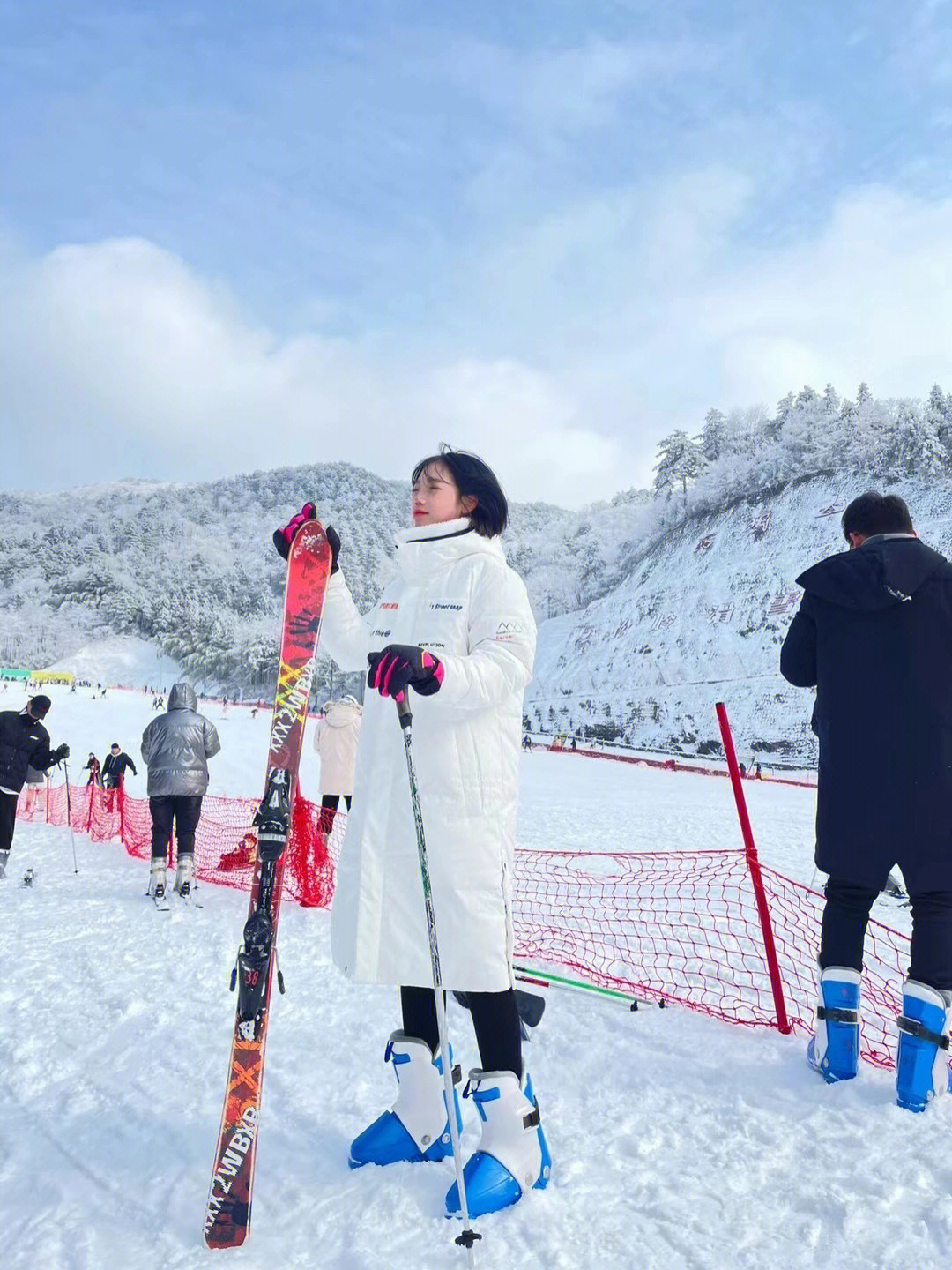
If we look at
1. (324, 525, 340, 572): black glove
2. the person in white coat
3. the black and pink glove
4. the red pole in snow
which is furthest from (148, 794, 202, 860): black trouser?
the black and pink glove

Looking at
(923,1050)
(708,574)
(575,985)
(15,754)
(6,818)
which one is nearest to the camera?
(923,1050)

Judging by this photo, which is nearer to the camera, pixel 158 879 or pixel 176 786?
pixel 158 879

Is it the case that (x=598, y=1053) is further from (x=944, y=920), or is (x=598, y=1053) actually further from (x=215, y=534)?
(x=215, y=534)

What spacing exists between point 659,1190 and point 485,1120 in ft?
1.64

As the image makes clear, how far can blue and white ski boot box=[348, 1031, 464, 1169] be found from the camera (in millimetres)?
2283

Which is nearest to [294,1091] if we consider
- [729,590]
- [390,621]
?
[390,621]

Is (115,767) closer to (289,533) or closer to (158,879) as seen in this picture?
(158,879)

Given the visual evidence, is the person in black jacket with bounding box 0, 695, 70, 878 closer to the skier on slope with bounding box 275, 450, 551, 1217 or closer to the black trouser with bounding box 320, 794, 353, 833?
the black trouser with bounding box 320, 794, 353, 833

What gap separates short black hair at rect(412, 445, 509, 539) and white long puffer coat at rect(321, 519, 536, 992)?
16cm

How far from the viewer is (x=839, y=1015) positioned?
2.75 m

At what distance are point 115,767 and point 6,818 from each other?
5554 mm

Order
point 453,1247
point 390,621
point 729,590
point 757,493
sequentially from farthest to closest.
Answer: point 757,493 < point 729,590 < point 390,621 < point 453,1247

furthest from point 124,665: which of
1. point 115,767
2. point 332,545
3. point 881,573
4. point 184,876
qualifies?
point 881,573

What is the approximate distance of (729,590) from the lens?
55.3 meters
